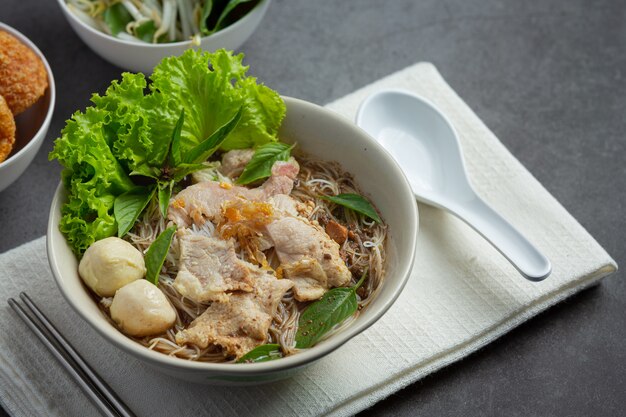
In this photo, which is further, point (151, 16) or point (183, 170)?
point (151, 16)

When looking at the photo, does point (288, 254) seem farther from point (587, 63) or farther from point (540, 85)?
point (587, 63)

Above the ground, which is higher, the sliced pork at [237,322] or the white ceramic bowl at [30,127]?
the sliced pork at [237,322]

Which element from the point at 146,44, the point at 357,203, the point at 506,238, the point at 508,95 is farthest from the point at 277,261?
the point at 508,95

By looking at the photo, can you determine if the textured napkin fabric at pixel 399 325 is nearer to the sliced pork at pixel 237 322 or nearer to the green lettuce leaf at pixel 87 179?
the sliced pork at pixel 237 322

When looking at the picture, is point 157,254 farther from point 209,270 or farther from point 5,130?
point 5,130

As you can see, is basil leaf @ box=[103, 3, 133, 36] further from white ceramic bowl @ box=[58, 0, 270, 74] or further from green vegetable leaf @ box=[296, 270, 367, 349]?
green vegetable leaf @ box=[296, 270, 367, 349]

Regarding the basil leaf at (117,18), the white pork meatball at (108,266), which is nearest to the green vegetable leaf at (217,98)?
the white pork meatball at (108,266)
